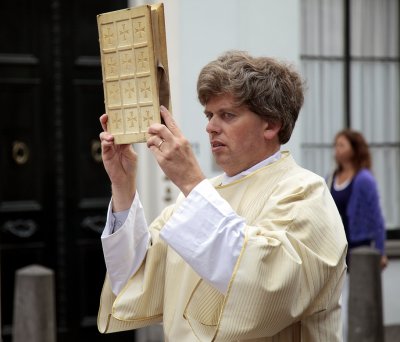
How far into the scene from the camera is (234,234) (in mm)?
3162

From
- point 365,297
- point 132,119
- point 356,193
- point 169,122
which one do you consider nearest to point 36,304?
point 365,297

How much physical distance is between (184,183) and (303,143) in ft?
21.4

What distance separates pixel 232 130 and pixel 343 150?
5.06 metres

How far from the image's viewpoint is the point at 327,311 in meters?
3.36

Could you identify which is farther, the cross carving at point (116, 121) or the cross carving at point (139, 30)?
the cross carving at point (116, 121)

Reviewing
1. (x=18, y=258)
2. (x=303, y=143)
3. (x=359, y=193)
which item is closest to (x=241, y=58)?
(x=359, y=193)

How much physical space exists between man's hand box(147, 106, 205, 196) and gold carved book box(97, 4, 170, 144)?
59 mm

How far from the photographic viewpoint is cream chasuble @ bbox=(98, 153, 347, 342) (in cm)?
315

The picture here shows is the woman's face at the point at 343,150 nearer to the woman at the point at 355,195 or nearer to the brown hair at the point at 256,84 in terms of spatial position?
the woman at the point at 355,195

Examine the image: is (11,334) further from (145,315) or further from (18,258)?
(145,315)

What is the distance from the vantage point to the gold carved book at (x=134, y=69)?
10.8ft

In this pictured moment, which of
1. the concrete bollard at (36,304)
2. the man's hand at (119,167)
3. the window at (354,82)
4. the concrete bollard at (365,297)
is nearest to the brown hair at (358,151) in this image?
the concrete bollard at (365,297)

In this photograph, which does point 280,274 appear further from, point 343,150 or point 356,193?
point 343,150

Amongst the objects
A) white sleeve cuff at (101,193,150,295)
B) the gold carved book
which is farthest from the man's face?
white sleeve cuff at (101,193,150,295)
